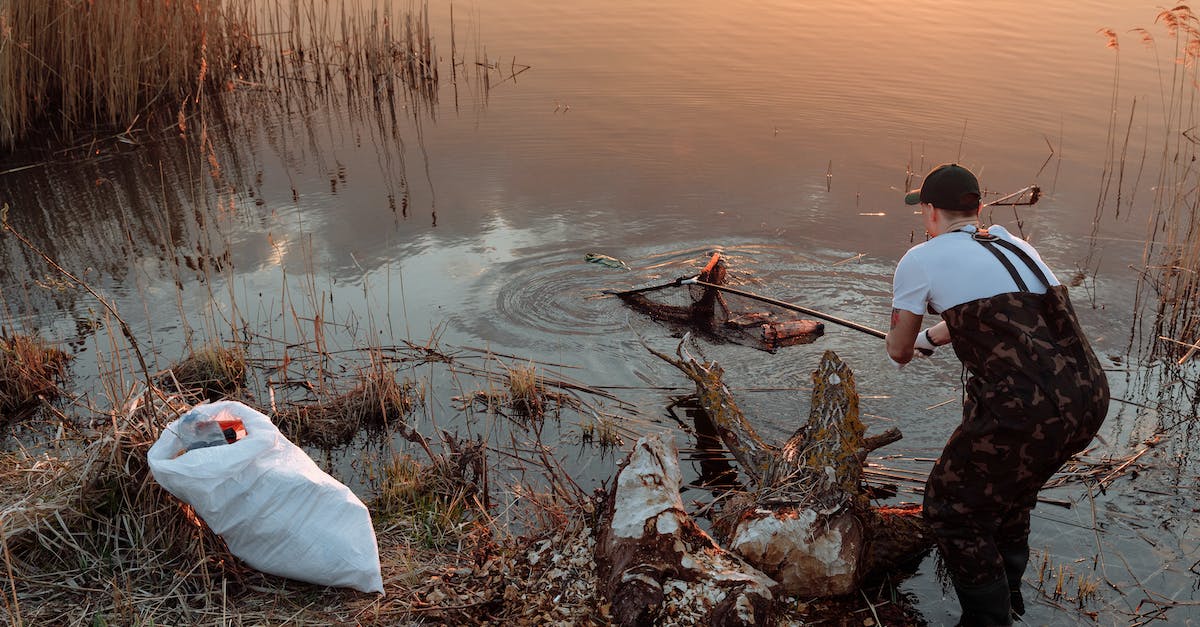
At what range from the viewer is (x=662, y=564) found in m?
3.40

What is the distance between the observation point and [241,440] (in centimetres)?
345

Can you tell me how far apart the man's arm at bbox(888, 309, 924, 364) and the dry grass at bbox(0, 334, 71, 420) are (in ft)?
14.9

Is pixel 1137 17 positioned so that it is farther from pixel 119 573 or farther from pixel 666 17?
pixel 119 573

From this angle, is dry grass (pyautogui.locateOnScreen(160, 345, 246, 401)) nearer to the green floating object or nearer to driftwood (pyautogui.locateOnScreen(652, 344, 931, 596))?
the green floating object

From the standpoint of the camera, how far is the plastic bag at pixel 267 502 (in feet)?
11.0

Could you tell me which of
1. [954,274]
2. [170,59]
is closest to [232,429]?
[954,274]

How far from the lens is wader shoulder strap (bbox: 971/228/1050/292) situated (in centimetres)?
333

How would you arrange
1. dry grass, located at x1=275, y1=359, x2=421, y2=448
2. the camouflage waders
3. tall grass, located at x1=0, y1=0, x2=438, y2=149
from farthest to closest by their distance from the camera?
tall grass, located at x1=0, y1=0, x2=438, y2=149 < dry grass, located at x1=275, y1=359, x2=421, y2=448 < the camouflage waders

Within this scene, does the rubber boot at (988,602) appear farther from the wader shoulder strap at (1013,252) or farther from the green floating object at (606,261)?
the green floating object at (606,261)

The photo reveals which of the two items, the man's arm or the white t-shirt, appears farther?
the man's arm

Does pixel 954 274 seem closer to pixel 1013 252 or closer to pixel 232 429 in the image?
pixel 1013 252

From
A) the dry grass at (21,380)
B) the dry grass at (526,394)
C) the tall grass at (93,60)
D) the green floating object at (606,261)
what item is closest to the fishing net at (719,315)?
the green floating object at (606,261)

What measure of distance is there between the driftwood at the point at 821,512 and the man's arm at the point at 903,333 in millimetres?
521

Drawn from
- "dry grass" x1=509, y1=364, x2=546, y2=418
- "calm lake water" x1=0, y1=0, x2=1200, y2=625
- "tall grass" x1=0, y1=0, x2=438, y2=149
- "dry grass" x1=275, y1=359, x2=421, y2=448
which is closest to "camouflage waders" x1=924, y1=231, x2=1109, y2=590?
"calm lake water" x1=0, y1=0, x2=1200, y2=625
